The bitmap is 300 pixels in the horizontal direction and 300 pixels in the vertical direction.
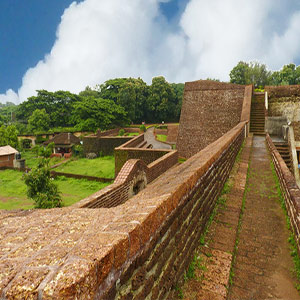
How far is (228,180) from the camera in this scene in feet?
16.1

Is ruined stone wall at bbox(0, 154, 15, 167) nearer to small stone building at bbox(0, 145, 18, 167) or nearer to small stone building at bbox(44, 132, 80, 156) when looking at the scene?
small stone building at bbox(0, 145, 18, 167)

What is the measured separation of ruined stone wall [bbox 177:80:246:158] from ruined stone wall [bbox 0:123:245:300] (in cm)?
1412

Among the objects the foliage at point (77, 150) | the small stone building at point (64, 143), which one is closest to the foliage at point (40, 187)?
the foliage at point (77, 150)

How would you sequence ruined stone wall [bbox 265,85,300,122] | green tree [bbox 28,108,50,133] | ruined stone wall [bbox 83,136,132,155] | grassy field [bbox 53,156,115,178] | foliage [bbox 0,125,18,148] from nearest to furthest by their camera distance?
ruined stone wall [bbox 265,85,300,122] → grassy field [bbox 53,156,115,178] → ruined stone wall [bbox 83,136,132,155] → foliage [bbox 0,125,18,148] → green tree [bbox 28,108,50,133]

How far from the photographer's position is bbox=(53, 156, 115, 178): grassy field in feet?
59.8

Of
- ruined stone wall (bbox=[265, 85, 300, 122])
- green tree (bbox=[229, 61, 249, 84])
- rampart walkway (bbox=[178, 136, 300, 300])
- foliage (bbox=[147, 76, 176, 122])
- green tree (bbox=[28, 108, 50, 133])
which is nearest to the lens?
rampart walkway (bbox=[178, 136, 300, 300])

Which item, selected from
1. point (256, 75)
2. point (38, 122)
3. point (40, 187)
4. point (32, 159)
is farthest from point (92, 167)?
point (256, 75)

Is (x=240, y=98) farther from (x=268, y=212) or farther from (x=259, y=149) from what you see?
(x=268, y=212)

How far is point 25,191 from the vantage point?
15555 mm

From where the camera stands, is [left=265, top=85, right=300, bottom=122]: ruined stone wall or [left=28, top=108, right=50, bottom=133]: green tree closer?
[left=265, top=85, right=300, bottom=122]: ruined stone wall

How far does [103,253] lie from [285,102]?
61.8 feet

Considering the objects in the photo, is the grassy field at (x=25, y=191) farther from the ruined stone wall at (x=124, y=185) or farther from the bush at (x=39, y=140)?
the bush at (x=39, y=140)

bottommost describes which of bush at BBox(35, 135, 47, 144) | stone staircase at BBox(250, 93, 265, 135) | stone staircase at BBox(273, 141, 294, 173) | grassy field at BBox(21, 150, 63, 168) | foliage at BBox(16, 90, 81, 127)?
grassy field at BBox(21, 150, 63, 168)

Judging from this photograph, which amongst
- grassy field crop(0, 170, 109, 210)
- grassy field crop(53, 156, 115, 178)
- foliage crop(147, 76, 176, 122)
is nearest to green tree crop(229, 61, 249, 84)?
foliage crop(147, 76, 176, 122)
